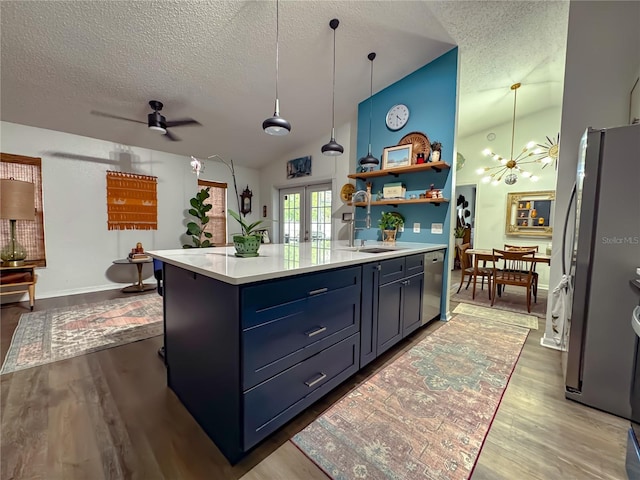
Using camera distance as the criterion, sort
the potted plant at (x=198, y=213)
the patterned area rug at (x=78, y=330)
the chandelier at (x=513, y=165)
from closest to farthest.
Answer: the patterned area rug at (x=78, y=330) → the chandelier at (x=513, y=165) → the potted plant at (x=198, y=213)

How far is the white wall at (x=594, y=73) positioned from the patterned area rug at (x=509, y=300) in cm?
109

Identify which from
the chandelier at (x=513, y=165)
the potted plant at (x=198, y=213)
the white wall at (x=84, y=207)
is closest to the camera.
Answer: the white wall at (x=84, y=207)

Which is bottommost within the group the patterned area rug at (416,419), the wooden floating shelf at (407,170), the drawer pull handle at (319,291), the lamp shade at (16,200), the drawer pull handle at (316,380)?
the patterned area rug at (416,419)

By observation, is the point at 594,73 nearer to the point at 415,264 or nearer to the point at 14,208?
the point at 415,264

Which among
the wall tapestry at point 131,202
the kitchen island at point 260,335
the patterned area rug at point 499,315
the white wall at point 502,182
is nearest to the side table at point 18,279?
the wall tapestry at point 131,202

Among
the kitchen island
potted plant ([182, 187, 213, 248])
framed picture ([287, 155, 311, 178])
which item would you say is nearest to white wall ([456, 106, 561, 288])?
framed picture ([287, 155, 311, 178])

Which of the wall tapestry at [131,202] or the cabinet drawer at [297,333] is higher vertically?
the wall tapestry at [131,202]

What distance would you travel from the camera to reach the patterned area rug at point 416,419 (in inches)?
47.7

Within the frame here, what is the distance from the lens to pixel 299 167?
511 cm

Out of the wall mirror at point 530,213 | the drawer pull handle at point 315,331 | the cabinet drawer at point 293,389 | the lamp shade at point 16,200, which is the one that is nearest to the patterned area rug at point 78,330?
the lamp shade at point 16,200

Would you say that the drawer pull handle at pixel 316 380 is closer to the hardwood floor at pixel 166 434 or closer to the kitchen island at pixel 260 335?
the kitchen island at pixel 260 335

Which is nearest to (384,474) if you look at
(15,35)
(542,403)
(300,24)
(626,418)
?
(542,403)

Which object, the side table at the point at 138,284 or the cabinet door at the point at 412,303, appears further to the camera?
the side table at the point at 138,284

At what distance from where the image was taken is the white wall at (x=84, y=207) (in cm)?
364
